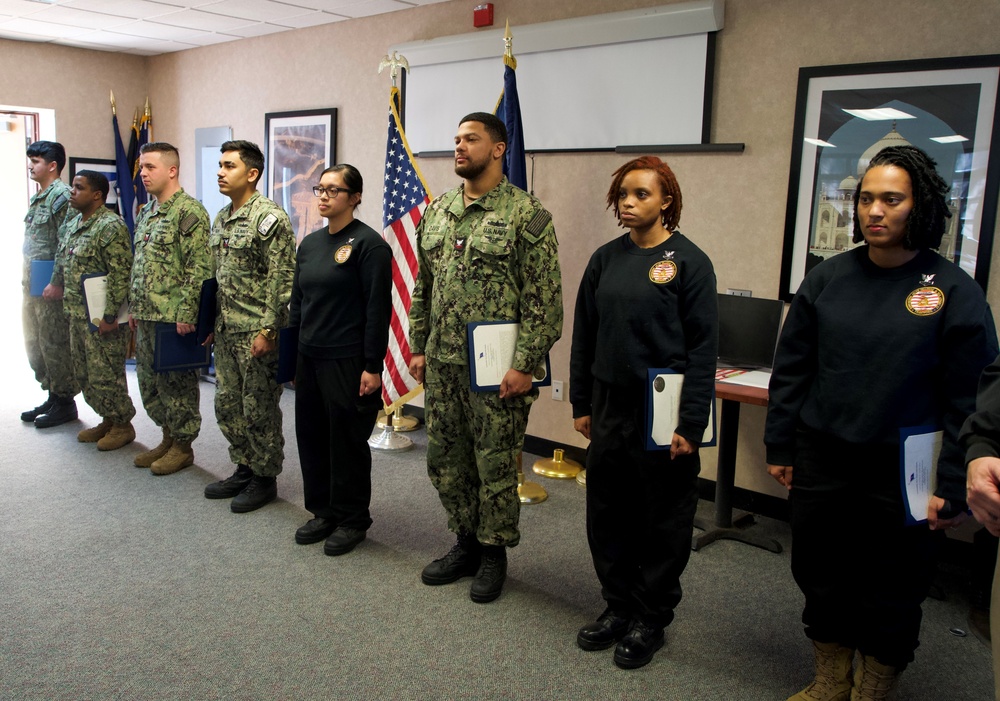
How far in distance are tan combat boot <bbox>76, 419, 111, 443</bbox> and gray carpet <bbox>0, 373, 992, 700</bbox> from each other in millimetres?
754

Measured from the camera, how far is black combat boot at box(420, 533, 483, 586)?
2.86m

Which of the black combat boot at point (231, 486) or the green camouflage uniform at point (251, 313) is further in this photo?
the black combat boot at point (231, 486)

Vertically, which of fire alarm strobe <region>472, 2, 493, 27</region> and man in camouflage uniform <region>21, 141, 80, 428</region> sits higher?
fire alarm strobe <region>472, 2, 493, 27</region>

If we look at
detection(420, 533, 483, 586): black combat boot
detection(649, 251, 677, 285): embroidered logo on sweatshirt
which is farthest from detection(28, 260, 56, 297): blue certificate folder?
detection(649, 251, 677, 285): embroidered logo on sweatshirt

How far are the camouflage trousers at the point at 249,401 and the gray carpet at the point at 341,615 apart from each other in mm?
266

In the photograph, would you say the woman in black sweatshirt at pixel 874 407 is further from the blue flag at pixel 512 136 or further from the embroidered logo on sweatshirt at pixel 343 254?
the blue flag at pixel 512 136

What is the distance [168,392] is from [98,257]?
942 millimetres

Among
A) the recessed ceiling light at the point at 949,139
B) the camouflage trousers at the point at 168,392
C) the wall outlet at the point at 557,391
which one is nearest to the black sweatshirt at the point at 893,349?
the recessed ceiling light at the point at 949,139

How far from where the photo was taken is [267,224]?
10.8ft

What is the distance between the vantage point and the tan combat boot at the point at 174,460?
3.97 meters

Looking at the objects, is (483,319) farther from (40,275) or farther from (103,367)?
(40,275)

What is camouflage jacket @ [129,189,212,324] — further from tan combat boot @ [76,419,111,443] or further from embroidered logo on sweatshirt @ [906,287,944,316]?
embroidered logo on sweatshirt @ [906,287,944,316]

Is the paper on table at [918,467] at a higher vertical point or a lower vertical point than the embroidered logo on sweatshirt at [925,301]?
lower

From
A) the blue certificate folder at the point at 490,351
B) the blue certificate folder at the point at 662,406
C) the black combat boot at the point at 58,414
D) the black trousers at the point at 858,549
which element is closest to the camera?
the black trousers at the point at 858,549
